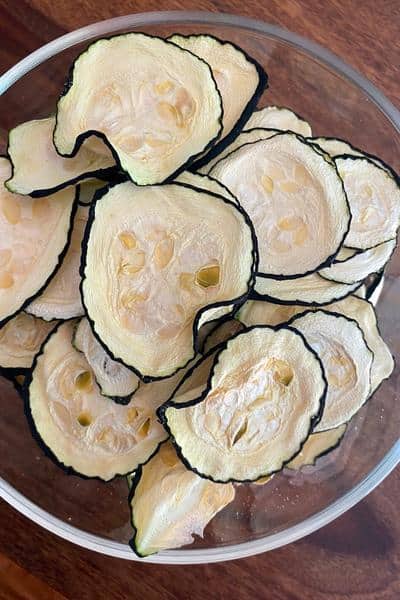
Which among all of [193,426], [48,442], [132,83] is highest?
[132,83]

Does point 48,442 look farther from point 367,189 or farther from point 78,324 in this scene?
point 367,189

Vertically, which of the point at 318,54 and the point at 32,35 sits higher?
the point at 318,54

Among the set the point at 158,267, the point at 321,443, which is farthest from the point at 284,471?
the point at 158,267

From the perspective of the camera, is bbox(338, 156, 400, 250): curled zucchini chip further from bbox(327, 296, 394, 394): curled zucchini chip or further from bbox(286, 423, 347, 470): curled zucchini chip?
bbox(286, 423, 347, 470): curled zucchini chip

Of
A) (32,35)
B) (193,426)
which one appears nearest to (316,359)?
(193,426)

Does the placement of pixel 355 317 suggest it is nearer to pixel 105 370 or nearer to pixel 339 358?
pixel 339 358

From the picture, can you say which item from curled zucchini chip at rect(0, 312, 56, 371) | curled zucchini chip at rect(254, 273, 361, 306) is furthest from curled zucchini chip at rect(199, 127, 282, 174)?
curled zucchini chip at rect(0, 312, 56, 371)
